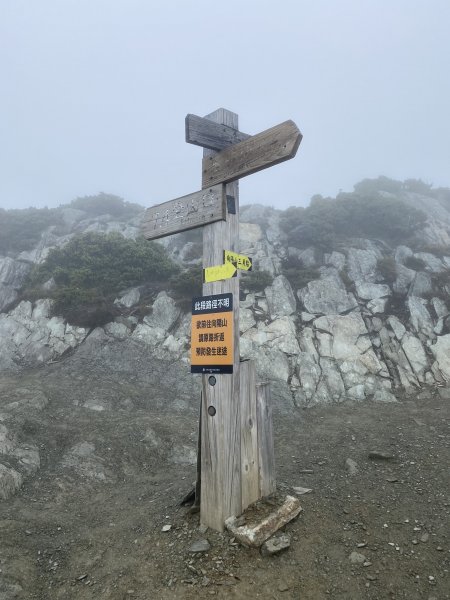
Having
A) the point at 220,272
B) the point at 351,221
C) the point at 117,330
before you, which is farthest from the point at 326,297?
the point at 220,272

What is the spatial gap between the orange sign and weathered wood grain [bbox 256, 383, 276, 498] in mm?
865

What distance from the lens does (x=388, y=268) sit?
18969 mm

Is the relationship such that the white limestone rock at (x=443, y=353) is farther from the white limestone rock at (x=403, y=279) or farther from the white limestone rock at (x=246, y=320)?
the white limestone rock at (x=246, y=320)

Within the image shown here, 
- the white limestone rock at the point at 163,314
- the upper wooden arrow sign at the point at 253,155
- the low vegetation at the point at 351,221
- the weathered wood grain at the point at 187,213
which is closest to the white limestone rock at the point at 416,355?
the low vegetation at the point at 351,221

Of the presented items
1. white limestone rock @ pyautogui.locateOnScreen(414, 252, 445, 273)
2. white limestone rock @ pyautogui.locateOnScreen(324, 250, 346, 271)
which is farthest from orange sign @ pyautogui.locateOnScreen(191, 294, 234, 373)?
white limestone rock @ pyautogui.locateOnScreen(414, 252, 445, 273)

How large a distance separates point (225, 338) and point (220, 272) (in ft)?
3.14

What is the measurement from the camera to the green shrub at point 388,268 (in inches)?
725

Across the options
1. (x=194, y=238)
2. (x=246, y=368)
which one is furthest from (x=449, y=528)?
(x=194, y=238)

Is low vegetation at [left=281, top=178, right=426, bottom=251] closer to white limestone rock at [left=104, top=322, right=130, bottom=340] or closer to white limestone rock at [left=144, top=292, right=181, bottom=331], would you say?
white limestone rock at [left=144, top=292, right=181, bottom=331]

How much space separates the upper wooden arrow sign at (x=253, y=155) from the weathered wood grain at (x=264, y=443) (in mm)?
3180

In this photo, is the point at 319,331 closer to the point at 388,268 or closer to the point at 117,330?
the point at 388,268

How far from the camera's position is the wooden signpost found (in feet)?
16.0

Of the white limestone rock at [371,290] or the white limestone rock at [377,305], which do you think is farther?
the white limestone rock at [371,290]

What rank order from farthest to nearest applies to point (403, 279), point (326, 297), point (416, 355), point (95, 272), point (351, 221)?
point (351, 221) → point (95, 272) → point (403, 279) → point (326, 297) → point (416, 355)
